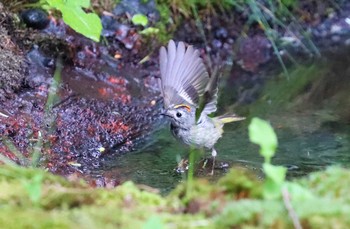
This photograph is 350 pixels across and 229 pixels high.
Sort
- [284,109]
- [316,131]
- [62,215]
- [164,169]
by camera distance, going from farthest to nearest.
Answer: [284,109]
[316,131]
[164,169]
[62,215]

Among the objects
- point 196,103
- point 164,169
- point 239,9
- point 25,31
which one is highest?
point 239,9

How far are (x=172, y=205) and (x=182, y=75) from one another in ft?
10.4

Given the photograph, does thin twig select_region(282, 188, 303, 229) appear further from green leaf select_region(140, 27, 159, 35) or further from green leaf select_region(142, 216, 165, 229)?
green leaf select_region(140, 27, 159, 35)

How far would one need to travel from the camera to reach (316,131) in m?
5.64

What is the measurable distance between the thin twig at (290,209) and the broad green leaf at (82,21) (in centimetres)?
373

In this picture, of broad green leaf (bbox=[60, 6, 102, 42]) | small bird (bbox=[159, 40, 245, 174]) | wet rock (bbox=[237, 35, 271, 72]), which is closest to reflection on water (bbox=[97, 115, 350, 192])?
small bird (bbox=[159, 40, 245, 174])

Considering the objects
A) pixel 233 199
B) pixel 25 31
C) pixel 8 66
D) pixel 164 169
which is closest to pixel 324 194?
pixel 233 199

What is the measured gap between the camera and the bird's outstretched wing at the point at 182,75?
4.73 metres

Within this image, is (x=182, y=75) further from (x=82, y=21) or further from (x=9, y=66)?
(x=9, y=66)

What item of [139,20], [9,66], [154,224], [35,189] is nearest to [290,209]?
[154,224]

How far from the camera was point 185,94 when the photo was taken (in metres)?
4.97

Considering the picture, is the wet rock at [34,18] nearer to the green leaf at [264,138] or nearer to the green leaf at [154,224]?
the green leaf at [264,138]

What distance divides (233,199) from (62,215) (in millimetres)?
497

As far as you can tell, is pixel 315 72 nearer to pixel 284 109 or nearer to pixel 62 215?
pixel 284 109
